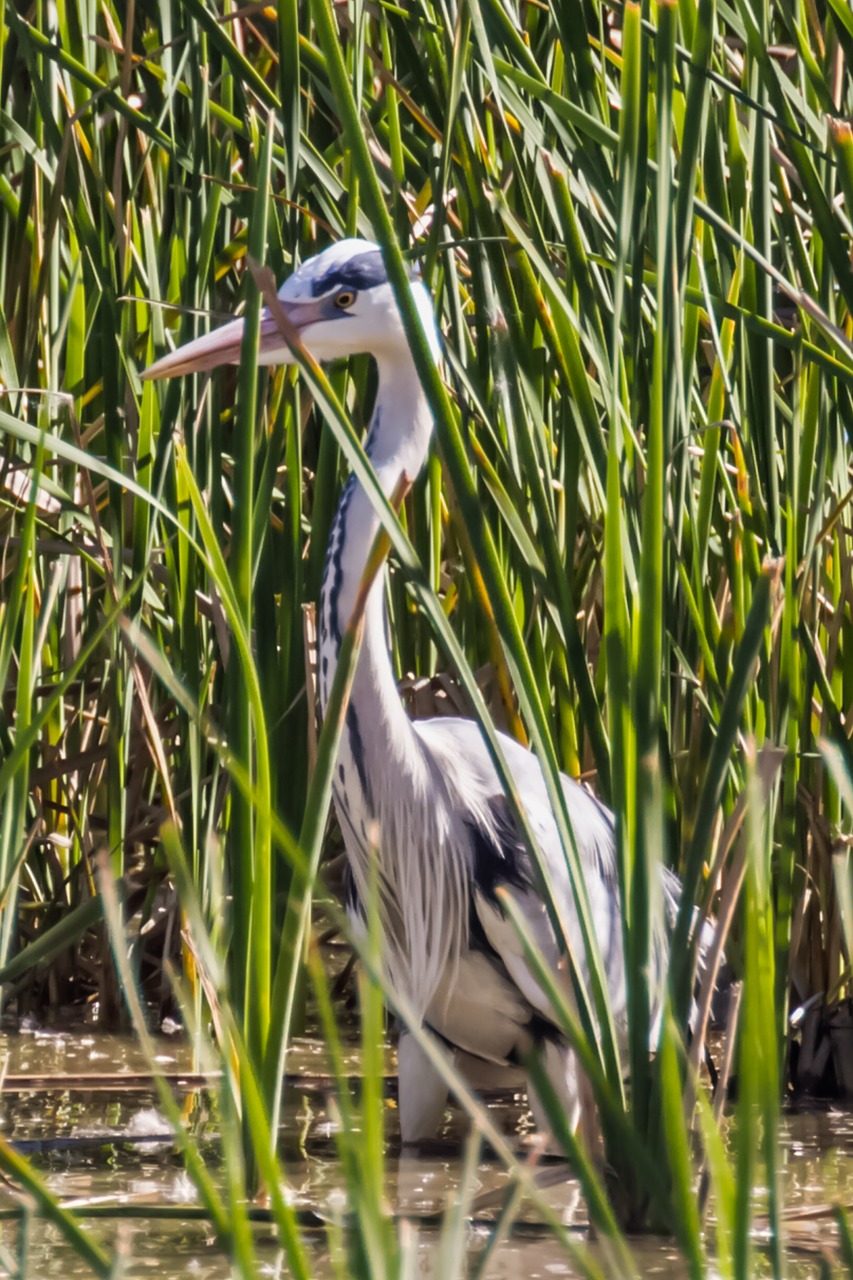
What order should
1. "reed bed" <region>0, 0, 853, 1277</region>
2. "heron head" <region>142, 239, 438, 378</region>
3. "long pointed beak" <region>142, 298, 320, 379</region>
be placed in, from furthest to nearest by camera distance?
"heron head" <region>142, 239, 438, 378</region> < "long pointed beak" <region>142, 298, 320, 379</region> < "reed bed" <region>0, 0, 853, 1277</region>

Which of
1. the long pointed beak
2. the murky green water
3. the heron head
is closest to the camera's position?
the murky green water

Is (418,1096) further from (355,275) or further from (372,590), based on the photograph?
(355,275)

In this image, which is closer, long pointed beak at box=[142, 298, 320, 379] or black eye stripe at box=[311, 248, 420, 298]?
long pointed beak at box=[142, 298, 320, 379]

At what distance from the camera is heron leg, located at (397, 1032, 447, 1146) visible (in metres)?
2.13

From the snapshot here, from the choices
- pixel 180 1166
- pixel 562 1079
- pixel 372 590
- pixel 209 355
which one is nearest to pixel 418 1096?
pixel 562 1079

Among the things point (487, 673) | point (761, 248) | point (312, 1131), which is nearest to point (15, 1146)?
point (312, 1131)

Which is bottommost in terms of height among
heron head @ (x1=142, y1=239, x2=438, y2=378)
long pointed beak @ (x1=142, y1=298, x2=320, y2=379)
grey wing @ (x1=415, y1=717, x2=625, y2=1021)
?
grey wing @ (x1=415, y1=717, x2=625, y2=1021)

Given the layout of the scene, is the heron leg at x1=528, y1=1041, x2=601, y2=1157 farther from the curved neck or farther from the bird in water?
the curved neck

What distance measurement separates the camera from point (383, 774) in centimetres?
214

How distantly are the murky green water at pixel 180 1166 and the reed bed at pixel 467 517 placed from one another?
3.1 inches

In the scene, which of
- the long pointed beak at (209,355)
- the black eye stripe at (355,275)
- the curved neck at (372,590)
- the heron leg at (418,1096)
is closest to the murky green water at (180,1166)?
the heron leg at (418,1096)

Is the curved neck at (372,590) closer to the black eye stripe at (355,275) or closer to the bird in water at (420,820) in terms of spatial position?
the bird in water at (420,820)

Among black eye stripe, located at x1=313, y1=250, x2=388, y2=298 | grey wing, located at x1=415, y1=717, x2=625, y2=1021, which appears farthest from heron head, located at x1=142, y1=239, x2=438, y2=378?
grey wing, located at x1=415, y1=717, x2=625, y2=1021

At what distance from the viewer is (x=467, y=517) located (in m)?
1.40
